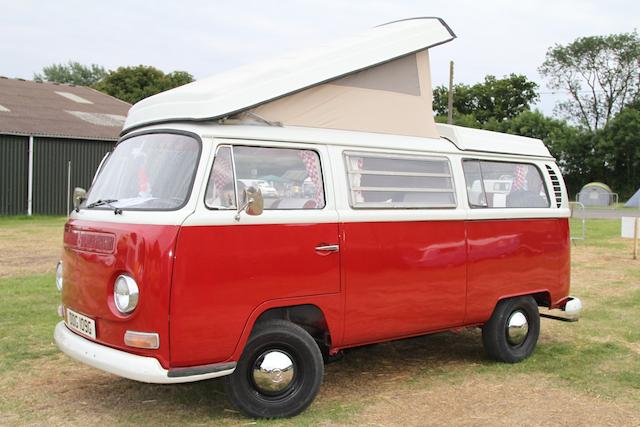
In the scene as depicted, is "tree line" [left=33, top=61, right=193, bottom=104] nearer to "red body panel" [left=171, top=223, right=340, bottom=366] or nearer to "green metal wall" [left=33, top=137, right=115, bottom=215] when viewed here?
"green metal wall" [left=33, top=137, right=115, bottom=215]

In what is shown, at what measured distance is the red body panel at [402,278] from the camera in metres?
5.16

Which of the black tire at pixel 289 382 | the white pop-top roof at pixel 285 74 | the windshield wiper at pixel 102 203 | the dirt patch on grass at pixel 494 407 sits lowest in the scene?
the dirt patch on grass at pixel 494 407

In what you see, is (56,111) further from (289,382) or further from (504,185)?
(289,382)

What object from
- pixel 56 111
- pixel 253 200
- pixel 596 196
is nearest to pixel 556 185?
pixel 253 200

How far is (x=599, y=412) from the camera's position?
5.10 metres

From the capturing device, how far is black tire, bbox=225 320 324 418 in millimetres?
4668

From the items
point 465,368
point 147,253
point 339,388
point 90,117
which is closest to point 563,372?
point 465,368

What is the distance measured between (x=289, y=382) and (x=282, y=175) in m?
1.50

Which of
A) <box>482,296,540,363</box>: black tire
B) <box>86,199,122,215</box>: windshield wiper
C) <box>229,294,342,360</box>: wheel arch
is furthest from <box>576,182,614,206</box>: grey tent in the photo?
<box>86,199,122,215</box>: windshield wiper

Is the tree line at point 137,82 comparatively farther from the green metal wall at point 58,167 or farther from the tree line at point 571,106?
the green metal wall at point 58,167

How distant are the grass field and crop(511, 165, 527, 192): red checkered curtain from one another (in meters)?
1.72

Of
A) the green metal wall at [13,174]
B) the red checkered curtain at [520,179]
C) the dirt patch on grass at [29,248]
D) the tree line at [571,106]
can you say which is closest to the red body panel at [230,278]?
the red checkered curtain at [520,179]

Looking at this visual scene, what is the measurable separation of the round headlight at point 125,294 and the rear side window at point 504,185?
3145 mm

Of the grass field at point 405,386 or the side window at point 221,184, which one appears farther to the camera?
the grass field at point 405,386
